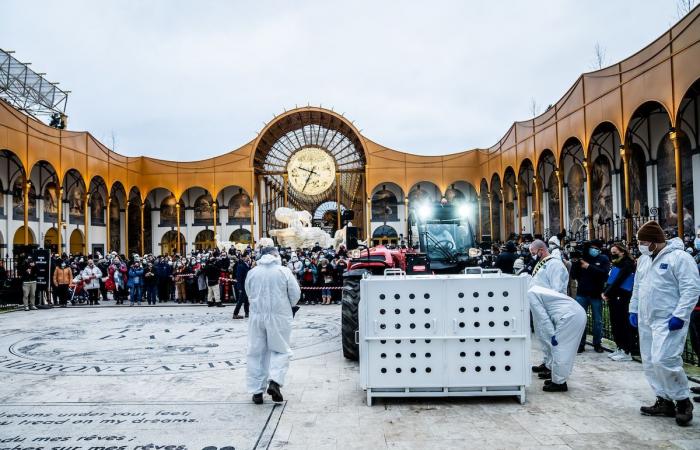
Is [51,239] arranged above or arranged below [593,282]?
above

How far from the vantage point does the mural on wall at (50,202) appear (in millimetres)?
29016

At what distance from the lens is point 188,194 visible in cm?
3938

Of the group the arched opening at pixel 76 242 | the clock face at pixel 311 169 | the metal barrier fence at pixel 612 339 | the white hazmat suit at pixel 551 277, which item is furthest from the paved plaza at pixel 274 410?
the clock face at pixel 311 169

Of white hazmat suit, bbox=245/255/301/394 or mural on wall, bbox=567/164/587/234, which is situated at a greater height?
mural on wall, bbox=567/164/587/234

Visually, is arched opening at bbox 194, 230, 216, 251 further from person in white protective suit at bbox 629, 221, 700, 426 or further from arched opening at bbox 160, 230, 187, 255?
person in white protective suit at bbox 629, 221, 700, 426

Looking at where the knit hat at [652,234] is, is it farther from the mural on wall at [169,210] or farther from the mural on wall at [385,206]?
the mural on wall at [169,210]

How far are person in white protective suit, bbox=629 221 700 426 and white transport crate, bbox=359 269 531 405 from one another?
1.19 m

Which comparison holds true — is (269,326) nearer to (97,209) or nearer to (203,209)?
(97,209)

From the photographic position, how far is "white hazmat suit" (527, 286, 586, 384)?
6.02 metres

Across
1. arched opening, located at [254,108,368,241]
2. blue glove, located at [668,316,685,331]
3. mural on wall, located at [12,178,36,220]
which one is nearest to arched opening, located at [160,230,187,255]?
arched opening, located at [254,108,368,241]

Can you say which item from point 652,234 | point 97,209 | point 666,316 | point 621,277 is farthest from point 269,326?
point 97,209

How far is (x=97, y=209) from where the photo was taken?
34844mm

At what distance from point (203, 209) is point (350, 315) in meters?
33.9

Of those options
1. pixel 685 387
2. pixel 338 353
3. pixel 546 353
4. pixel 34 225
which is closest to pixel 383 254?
pixel 338 353
